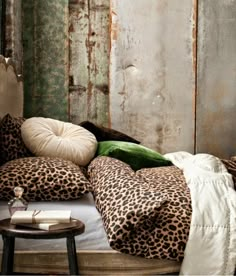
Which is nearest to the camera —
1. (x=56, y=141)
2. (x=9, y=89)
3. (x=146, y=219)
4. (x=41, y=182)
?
(x=146, y=219)

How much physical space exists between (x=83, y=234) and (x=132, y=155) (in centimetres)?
94

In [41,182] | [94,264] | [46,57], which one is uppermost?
[46,57]

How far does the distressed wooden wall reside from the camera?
388 cm

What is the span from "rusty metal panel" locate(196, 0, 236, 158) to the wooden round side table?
7.33ft

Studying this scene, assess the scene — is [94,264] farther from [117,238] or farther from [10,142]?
[10,142]

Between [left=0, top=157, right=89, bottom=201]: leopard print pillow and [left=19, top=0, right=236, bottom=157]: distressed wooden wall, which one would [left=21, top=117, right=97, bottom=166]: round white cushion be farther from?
[left=19, top=0, right=236, bottom=157]: distressed wooden wall

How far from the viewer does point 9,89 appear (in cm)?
314

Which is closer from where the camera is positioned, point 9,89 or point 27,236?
point 27,236

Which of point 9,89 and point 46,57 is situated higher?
point 46,57

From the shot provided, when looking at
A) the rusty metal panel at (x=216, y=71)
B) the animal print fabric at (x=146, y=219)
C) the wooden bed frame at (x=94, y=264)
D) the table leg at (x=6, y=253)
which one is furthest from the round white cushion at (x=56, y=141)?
the rusty metal panel at (x=216, y=71)

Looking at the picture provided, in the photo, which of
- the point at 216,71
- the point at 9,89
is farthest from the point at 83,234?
the point at 216,71

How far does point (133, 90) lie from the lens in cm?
390

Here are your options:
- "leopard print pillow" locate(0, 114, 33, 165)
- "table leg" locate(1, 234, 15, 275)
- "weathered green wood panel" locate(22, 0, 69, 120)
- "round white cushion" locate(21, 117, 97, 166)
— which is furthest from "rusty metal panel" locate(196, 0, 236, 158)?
"table leg" locate(1, 234, 15, 275)

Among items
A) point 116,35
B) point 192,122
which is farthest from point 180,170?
point 116,35
